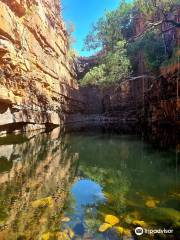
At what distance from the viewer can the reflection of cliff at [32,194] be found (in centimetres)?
348

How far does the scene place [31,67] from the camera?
20.4 metres

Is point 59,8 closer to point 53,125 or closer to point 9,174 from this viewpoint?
point 53,125

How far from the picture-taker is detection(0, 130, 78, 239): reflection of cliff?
348 cm

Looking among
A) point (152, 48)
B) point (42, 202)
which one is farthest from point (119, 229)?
point (152, 48)

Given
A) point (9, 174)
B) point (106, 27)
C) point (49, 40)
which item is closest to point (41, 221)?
point (9, 174)

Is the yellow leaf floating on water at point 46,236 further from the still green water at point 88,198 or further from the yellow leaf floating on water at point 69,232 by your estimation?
the yellow leaf floating on water at point 69,232

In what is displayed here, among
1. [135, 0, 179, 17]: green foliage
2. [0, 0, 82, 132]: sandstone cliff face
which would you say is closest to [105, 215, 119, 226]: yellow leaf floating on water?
[0, 0, 82, 132]: sandstone cliff face

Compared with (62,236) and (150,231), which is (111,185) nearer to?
(150,231)

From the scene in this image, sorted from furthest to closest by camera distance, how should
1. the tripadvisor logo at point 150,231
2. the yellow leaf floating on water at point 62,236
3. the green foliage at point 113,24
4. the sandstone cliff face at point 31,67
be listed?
1. the green foliage at point 113,24
2. the sandstone cliff face at point 31,67
3. the tripadvisor logo at point 150,231
4. the yellow leaf floating on water at point 62,236

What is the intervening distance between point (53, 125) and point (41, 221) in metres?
20.8

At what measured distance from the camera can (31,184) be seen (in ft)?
17.9

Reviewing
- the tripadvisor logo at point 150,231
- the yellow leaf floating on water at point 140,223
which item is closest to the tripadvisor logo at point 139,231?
the tripadvisor logo at point 150,231

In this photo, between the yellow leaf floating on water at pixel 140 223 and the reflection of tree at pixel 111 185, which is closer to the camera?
the yellow leaf floating on water at pixel 140 223

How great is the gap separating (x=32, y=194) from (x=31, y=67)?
1696 cm
